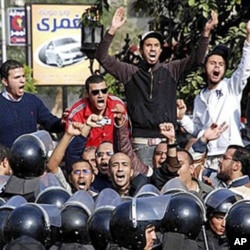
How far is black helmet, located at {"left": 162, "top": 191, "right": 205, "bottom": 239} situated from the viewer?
272 inches

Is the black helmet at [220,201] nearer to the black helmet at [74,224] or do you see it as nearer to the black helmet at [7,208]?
the black helmet at [74,224]

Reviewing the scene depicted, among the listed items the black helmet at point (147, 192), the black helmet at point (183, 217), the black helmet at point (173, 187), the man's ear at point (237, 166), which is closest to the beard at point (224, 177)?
the man's ear at point (237, 166)

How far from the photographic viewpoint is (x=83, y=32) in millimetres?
15477

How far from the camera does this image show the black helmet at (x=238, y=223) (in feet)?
22.1

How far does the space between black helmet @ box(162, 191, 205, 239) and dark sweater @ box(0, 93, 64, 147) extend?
284cm

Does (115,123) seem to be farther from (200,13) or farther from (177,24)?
(177,24)

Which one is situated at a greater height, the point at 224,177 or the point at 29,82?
the point at 224,177

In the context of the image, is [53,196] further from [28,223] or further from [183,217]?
[183,217]

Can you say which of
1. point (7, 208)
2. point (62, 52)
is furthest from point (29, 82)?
point (7, 208)

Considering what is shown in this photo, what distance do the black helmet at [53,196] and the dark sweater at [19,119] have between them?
1934mm

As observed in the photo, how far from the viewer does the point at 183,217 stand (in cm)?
691

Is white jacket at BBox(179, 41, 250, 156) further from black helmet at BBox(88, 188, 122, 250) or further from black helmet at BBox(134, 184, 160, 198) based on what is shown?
black helmet at BBox(88, 188, 122, 250)

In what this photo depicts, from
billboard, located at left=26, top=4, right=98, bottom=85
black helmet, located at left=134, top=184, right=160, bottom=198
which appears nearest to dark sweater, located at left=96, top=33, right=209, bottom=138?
black helmet, located at left=134, top=184, right=160, bottom=198

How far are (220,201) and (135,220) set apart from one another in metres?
0.95
